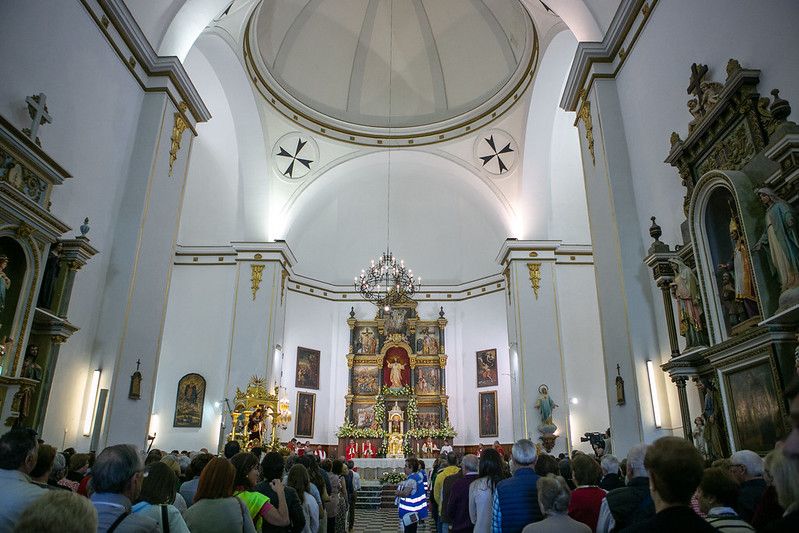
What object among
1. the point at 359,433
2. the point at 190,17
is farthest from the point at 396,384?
the point at 190,17

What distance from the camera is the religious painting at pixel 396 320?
820 inches

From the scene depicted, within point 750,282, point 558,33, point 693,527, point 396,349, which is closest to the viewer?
point 693,527

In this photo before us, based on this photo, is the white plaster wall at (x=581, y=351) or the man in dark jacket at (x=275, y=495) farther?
the white plaster wall at (x=581, y=351)

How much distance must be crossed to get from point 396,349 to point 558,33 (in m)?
12.2

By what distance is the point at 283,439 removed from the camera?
17969 millimetres

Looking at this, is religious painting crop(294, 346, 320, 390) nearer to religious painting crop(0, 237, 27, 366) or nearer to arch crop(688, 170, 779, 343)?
religious painting crop(0, 237, 27, 366)

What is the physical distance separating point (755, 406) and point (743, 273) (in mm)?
1190

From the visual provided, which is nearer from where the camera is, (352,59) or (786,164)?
(786,164)

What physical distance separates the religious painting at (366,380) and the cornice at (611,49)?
13.0 metres

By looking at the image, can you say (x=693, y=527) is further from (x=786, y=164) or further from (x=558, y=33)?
(x=558, y=33)

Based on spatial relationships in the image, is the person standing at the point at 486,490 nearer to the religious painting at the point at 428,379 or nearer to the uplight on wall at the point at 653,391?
the uplight on wall at the point at 653,391

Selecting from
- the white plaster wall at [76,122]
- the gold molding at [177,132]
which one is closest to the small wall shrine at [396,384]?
the gold molding at [177,132]

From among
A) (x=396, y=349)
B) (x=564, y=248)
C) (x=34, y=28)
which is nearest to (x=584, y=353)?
(x=564, y=248)

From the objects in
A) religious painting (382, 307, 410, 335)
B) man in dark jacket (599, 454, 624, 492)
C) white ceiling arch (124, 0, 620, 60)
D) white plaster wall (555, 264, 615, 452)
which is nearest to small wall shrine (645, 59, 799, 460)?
man in dark jacket (599, 454, 624, 492)
